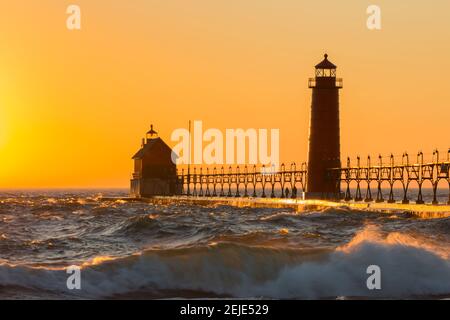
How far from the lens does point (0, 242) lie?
104ft

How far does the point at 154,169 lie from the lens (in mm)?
97188

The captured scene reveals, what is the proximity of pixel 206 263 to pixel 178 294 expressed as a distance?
2415 millimetres

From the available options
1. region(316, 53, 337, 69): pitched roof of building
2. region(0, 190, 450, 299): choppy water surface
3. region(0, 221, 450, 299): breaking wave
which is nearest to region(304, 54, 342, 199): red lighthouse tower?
region(316, 53, 337, 69): pitched roof of building

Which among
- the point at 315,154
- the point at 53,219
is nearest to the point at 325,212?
the point at 315,154

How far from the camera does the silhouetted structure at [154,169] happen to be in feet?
317

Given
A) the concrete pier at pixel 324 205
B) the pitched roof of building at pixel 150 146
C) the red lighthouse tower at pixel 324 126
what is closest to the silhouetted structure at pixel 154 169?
the pitched roof of building at pixel 150 146

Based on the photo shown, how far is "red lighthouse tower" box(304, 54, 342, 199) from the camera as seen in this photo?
59844 millimetres

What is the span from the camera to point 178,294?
21031 mm
